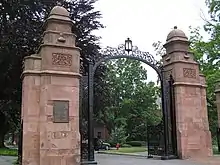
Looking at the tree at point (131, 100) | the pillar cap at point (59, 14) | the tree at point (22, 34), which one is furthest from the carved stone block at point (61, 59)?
the tree at point (131, 100)

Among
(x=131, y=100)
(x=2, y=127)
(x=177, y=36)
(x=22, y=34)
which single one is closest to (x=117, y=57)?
(x=177, y=36)

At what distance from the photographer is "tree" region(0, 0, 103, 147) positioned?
54.8 ft

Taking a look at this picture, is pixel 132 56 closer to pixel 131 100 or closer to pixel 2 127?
pixel 2 127

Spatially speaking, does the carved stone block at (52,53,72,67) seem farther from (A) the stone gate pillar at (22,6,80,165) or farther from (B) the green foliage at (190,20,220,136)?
(B) the green foliage at (190,20,220,136)

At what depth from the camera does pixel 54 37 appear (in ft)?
35.5

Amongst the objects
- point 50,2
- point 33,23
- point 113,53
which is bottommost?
point 113,53

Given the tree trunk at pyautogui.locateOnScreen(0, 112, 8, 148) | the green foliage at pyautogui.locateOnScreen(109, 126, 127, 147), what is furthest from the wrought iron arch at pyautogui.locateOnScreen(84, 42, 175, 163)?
the green foliage at pyautogui.locateOnScreen(109, 126, 127, 147)

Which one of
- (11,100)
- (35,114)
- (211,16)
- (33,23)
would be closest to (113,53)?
(35,114)

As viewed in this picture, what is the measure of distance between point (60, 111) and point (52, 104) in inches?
13.3

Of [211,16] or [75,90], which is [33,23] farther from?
[211,16]

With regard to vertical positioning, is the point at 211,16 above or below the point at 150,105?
above

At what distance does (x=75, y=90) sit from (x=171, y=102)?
4.37 m

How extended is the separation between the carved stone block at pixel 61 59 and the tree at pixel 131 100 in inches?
1085

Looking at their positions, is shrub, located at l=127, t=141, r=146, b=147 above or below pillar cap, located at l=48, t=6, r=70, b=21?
below
